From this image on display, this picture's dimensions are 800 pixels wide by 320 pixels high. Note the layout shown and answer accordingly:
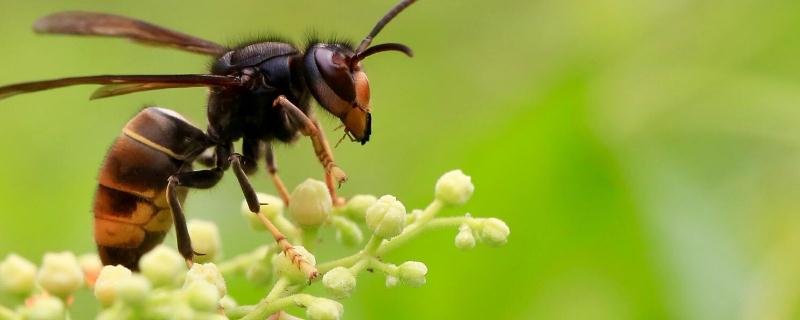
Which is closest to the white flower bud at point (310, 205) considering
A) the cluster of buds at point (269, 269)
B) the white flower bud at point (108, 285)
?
the cluster of buds at point (269, 269)

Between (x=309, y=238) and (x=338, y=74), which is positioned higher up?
(x=338, y=74)

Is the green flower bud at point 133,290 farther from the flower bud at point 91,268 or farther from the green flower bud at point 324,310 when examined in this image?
the flower bud at point 91,268

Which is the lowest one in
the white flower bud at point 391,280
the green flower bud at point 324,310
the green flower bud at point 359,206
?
the green flower bud at point 324,310

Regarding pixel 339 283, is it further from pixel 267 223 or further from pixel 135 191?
pixel 135 191

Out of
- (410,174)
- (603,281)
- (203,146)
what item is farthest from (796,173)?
(203,146)

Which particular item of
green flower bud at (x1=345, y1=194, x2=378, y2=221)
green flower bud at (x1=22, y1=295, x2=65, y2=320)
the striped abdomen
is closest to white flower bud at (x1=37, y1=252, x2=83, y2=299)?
green flower bud at (x1=22, y1=295, x2=65, y2=320)

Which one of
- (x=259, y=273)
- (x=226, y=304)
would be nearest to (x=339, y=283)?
(x=226, y=304)
